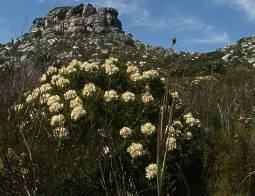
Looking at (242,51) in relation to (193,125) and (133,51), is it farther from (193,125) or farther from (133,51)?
(193,125)

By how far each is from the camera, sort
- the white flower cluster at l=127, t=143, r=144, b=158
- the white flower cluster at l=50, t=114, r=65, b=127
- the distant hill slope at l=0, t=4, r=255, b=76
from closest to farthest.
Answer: the white flower cluster at l=127, t=143, r=144, b=158 < the white flower cluster at l=50, t=114, r=65, b=127 < the distant hill slope at l=0, t=4, r=255, b=76

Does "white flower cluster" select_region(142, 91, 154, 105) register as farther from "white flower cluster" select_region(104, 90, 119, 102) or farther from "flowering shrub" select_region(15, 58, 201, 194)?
"white flower cluster" select_region(104, 90, 119, 102)

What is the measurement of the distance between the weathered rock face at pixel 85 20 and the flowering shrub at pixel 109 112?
65.0 m

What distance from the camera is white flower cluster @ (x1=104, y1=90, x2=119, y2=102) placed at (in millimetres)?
6512

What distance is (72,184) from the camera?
202 inches

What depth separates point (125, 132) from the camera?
241 inches

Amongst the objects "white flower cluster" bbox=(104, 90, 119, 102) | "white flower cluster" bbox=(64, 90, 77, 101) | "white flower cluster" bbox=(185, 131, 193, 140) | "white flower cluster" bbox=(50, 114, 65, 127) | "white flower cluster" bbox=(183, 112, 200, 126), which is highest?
"white flower cluster" bbox=(64, 90, 77, 101)

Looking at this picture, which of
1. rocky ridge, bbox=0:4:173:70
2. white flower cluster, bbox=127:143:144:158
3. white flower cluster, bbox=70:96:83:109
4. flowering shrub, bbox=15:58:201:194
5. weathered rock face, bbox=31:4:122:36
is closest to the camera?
flowering shrub, bbox=15:58:201:194

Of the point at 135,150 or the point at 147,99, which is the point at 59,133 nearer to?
the point at 135,150

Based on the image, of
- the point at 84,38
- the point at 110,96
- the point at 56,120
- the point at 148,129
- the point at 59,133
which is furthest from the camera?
the point at 84,38

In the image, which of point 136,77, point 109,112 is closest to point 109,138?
point 109,112

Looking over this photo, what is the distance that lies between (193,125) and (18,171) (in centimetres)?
318

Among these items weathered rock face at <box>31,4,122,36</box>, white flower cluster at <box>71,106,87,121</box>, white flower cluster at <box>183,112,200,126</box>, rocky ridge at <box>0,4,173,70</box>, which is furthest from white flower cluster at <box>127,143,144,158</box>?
weathered rock face at <box>31,4,122,36</box>

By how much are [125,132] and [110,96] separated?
59 cm
